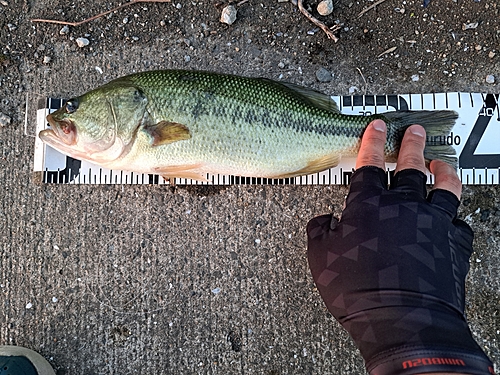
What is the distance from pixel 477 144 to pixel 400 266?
121 centimetres

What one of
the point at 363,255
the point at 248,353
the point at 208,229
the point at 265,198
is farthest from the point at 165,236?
the point at 363,255

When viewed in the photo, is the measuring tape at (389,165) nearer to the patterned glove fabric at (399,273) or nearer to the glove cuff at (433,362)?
the patterned glove fabric at (399,273)

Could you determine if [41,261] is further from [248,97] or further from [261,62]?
[261,62]

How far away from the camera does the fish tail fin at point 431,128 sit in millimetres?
2457

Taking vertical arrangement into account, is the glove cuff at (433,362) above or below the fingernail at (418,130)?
below

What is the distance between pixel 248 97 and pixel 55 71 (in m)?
1.58

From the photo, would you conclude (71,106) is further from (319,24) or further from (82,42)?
(319,24)

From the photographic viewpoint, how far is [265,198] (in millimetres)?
2799

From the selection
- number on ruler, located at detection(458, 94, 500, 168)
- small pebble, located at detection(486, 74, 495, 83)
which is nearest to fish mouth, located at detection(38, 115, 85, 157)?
number on ruler, located at detection(458, 94, 500, 168)

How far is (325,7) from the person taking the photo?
2875mm

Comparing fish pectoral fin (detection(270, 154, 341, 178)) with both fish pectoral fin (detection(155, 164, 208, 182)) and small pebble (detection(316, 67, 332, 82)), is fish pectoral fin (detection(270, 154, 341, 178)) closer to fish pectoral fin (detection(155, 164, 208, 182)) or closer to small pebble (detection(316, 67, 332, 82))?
fish pectoral fin (detection(155, 164, 208, 182))

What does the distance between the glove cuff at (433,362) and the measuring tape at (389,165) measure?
120cm

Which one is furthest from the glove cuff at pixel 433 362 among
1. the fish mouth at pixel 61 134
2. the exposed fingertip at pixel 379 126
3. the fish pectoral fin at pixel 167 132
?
the fish mouth at pixel 61 134

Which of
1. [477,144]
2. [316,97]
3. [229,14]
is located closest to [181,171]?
[316,97]
